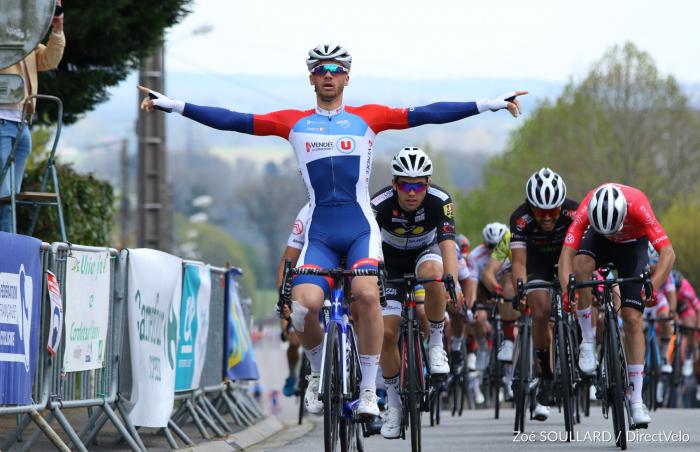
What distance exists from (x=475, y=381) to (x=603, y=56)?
1849 inches

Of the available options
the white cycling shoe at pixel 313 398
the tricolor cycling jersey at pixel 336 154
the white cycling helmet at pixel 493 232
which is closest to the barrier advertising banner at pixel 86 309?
the tricolor cycling jersey at pixel 336 154

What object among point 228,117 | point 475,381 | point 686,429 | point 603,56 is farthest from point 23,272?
point 603,56

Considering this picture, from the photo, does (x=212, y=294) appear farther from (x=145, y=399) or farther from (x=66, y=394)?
(x=66, y=394)

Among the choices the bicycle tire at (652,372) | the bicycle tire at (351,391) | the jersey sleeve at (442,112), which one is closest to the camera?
the bicycle tire at (351,391)

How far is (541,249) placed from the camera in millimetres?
13703

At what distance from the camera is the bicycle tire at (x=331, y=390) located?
902 cm

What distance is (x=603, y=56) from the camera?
6731 cm

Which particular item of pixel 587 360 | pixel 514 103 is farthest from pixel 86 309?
pixel 587 360

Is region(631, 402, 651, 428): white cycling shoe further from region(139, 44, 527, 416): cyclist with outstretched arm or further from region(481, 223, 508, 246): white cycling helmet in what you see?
region(481, 223, 508, 246): white cycling helmet

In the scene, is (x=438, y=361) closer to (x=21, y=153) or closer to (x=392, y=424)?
(x=392, y=424)

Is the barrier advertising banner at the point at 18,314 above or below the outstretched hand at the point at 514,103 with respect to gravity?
below

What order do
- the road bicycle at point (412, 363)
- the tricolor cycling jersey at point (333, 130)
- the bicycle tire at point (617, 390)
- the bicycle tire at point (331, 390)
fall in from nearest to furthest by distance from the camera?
1. the bicycle tire at point (331, 390)
2. the tricolor cycling jersey at point (333, 130)
3. the road bicycle at point (412, 363)
4. the bicycle tire at point (617, 390)

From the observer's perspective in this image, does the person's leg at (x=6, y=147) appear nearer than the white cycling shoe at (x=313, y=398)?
No

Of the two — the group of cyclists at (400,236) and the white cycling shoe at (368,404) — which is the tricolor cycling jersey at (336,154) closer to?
the group of cyclists at (400,236)
